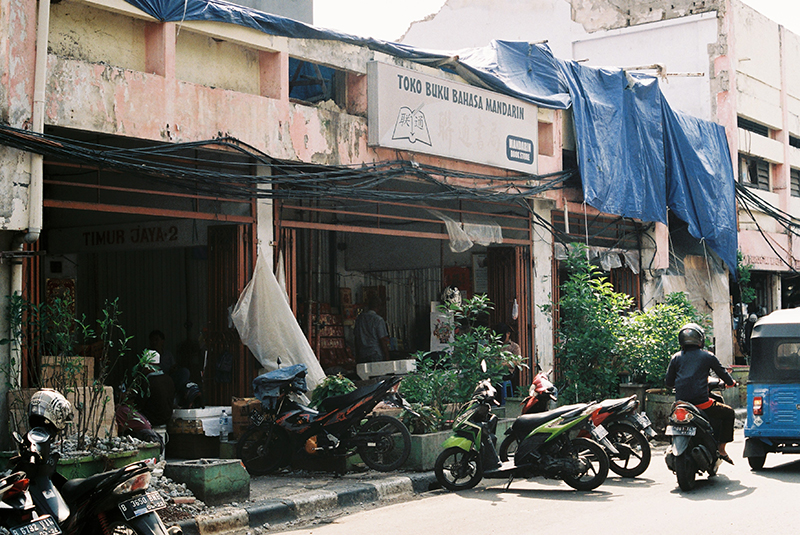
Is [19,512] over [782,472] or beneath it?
over

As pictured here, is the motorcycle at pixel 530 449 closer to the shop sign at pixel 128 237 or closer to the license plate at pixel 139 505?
the license plate at pixel 139 505

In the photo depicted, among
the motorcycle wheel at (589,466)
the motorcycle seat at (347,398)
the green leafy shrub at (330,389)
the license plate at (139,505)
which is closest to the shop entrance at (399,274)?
the green leafy shrub at (330,389)

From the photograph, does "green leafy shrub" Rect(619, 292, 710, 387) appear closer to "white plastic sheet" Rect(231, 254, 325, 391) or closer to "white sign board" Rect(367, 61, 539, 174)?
"white sign board" Rect(367, 61, 539, 174)

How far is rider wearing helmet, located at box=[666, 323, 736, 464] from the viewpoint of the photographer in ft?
29.5

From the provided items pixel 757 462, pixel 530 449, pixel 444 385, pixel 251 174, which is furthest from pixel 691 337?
pixel 251 174

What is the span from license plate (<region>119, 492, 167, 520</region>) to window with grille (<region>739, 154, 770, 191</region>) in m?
19.6

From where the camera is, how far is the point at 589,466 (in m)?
8.60

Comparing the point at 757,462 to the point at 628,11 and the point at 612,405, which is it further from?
the point at 628,11

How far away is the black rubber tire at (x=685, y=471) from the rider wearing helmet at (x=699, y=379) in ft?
2.34

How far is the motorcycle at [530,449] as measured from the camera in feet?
28.2

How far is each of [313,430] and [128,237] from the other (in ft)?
16.0

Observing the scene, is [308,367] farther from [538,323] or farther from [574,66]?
[574,66]

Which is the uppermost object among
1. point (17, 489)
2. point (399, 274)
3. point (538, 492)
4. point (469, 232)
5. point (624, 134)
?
point (624, 134)

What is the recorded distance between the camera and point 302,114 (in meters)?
11.0
